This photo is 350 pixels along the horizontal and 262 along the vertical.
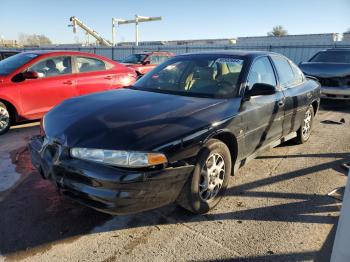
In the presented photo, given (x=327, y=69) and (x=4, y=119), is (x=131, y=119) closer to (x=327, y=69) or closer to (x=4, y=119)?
(x=4, y=119)

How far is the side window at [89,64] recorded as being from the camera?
23.0 ft

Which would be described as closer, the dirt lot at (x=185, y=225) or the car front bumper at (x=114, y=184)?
the car front bumper at (x=114, y=184)

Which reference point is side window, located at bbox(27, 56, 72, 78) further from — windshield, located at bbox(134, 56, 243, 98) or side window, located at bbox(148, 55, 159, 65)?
side window, located at bbox(148, 55, 159, 65)

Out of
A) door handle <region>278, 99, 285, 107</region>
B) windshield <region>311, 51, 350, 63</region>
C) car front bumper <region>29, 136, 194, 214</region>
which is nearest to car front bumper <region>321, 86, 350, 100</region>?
windshield <region>311, 51, 350, 63</region>

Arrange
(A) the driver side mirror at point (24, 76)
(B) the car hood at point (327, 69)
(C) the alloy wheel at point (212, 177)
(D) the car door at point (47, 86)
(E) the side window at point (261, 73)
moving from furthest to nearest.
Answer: (B) the car hood at point (327, 69), (D) the car door at point (47, 86), (A) the driver side mirror at point (24, 76), (E) the side window at point (261, 73), (C) the alloy wheel at point (212, 177)

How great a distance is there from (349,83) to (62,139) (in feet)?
28.3

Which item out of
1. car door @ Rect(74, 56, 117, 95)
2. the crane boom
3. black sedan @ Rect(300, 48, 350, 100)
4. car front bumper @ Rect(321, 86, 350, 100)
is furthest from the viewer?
the crane boom

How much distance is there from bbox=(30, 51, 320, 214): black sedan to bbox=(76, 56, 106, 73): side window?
3.01 m

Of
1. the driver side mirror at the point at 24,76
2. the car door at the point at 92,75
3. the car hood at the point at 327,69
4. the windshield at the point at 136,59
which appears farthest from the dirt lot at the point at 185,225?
the windshield at the point at 136,59

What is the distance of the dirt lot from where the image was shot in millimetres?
2746

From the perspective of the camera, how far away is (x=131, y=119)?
3.05m

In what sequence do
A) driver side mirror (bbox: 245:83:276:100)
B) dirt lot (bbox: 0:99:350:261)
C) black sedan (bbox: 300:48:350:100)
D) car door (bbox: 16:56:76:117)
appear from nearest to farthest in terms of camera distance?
dirt lot (bbox: 0:99:350:261)
driver side mirror (bbox: 245:83:276:100)
car door (bbox: 16:56:76:117)
black sedan (bbox: 300:48:350:100)

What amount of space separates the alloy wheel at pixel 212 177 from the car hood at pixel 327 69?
7248 mm

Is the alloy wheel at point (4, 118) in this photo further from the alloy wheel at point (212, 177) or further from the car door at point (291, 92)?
the car door at point (291, 92)
